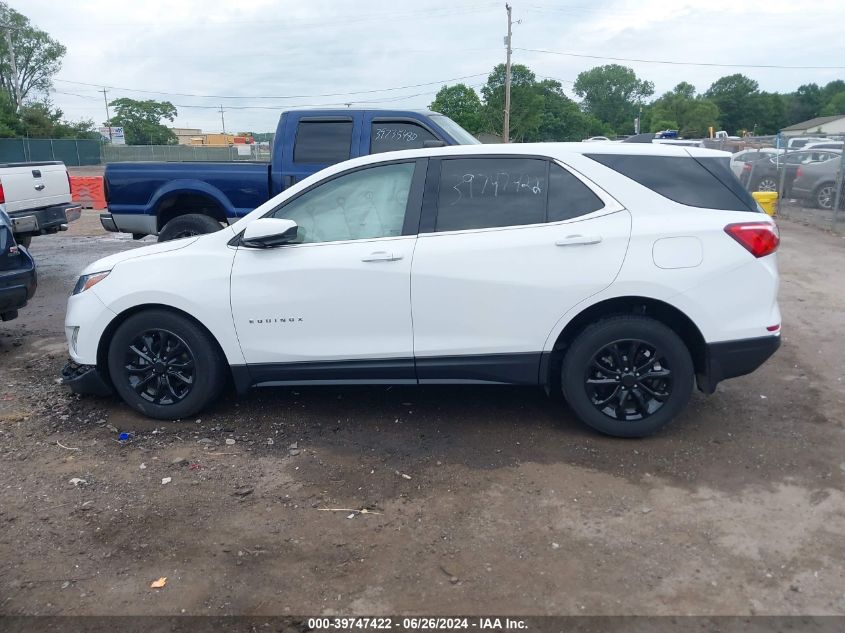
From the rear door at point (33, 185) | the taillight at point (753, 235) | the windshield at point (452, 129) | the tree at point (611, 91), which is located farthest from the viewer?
the tree at point (611, 91)

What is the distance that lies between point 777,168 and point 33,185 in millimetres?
16653

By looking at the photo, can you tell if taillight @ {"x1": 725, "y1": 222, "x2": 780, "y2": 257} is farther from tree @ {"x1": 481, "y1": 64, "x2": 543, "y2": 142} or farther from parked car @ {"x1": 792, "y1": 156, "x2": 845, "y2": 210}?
tree @ {"x1": 481, "y1": 64, "x2": 543, "y2": 142}

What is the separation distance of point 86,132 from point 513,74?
126 feet

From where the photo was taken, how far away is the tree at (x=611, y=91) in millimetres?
111812

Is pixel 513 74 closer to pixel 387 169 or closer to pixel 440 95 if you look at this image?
pixel 440 95

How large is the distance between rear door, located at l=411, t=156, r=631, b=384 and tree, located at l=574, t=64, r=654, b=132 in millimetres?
112633

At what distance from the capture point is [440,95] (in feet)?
217

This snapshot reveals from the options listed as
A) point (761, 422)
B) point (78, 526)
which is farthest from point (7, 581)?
point (761, 422)

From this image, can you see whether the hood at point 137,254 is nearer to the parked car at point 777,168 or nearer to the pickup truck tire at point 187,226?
the pickup truck tire at point 187,226

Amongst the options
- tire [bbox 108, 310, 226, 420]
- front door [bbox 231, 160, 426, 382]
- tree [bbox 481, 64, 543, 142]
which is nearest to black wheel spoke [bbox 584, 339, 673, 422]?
front door [bbox 231, 160, 426, 382]

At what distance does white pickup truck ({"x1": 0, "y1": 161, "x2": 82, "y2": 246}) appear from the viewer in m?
9.87

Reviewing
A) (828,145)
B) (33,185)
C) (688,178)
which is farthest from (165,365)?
(828,145)

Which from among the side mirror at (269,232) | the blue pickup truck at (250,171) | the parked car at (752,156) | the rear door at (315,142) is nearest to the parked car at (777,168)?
the parked car at (752,156)

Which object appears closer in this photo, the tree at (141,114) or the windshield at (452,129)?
the windshield at (452,129)
